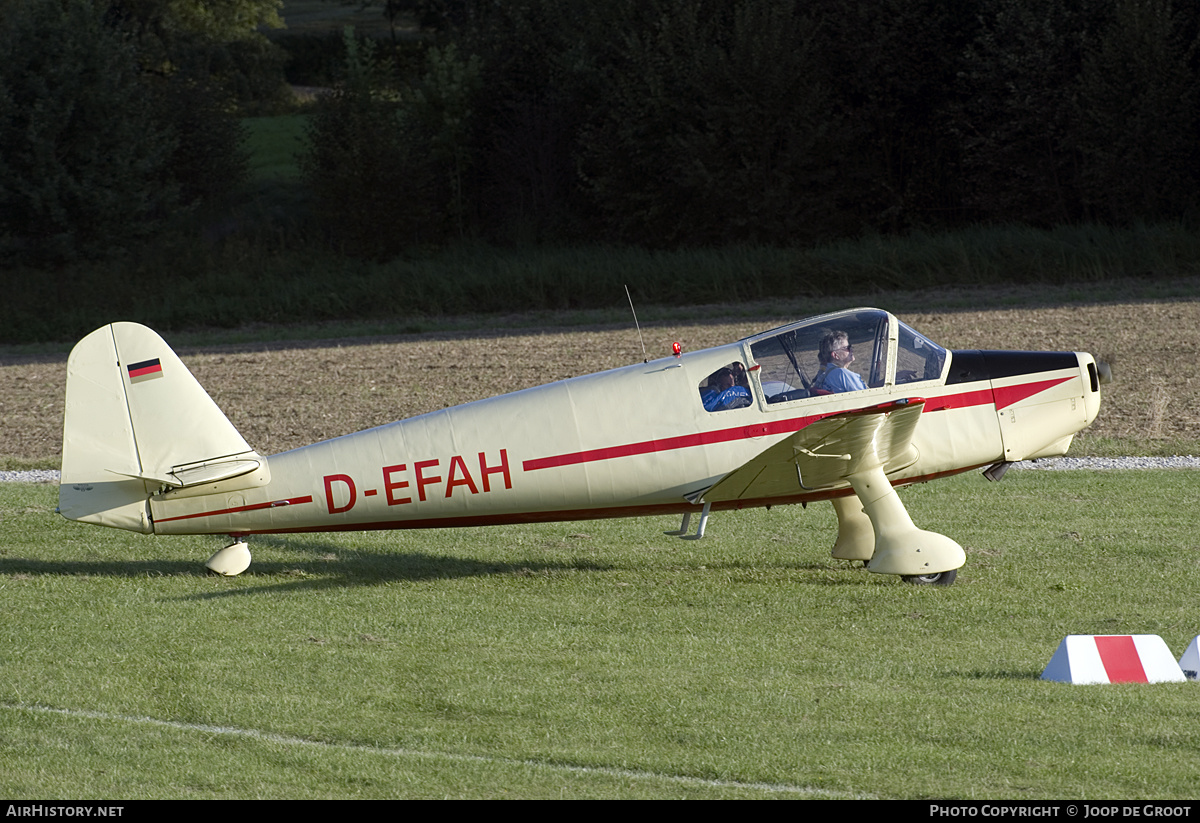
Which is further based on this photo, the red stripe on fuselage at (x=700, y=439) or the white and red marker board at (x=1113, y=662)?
the red stripe on fuselage at (x=700, y=439)

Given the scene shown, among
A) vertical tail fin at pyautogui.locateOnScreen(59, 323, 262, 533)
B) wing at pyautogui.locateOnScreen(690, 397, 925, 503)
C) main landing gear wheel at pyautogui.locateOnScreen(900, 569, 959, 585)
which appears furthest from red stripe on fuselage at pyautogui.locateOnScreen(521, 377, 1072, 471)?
vertical tail fin at pyautogui.locateOnScreen(59, 323, 262, 533)

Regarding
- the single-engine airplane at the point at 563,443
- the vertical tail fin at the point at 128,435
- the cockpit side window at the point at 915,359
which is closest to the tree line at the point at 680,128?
the cockpit side window at the point at 915,359

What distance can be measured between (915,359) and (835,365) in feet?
2.06

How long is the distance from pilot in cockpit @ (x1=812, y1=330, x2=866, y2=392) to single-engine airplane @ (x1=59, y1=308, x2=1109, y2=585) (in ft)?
0.03

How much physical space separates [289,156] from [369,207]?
32.5ft

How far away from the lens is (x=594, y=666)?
7.30 meters

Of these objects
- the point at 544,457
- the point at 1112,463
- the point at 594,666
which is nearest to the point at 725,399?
the point at 544,457

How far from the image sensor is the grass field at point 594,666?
5.67 meters

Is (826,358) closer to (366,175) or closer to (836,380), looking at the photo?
(836,380)

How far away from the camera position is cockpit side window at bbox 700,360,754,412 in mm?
9328

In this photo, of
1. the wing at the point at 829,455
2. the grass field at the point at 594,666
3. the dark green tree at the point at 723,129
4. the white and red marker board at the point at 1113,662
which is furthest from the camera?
the dark green tree at the point at 723,129

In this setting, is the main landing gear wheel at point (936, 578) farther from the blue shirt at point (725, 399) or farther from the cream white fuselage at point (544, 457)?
the blue shirt at point (725, 399)

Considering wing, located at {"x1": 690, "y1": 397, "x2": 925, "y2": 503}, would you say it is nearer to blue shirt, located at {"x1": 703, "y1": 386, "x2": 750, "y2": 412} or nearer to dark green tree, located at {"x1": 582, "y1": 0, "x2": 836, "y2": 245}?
blue shirt, located at {"x1": 703, "y1": 386, "x2": 750, "y2": 412}

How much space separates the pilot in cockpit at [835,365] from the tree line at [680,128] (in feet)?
86.6
